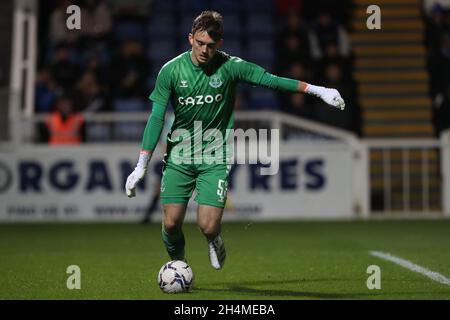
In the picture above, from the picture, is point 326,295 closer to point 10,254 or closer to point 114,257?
point 114,257

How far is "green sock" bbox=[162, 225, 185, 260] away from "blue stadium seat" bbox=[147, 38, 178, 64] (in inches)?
507

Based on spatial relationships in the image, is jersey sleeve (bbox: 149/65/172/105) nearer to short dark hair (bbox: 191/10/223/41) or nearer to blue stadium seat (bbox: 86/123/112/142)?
short dark hair (bbox: 191/10/223/41)

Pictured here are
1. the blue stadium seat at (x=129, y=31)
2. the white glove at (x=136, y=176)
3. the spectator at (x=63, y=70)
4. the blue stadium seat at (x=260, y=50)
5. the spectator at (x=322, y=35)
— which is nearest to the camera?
the white glove at (x=136, y=176)

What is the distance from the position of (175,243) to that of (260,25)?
45.3ft

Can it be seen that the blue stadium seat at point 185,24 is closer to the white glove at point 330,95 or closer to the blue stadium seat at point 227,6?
the blue stadium seat at point 227,6

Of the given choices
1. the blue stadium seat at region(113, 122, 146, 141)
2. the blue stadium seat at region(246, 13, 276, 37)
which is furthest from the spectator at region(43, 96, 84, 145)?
the blue stadium seat at region(246, 13, 276, 37)

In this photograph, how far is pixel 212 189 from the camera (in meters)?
8.78

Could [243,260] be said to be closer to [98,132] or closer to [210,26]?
[210,26]

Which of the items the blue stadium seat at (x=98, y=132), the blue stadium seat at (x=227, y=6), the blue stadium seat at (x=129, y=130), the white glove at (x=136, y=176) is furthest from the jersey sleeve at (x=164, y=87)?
the blue stadium seat at (x=227, y=6)

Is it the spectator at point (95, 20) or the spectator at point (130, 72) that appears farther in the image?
the spectator at point (95, 20)

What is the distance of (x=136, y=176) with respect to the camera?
28.4 feet

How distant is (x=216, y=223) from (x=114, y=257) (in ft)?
10.8

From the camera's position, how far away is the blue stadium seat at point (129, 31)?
22.1m

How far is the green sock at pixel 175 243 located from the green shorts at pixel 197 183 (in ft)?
0.99
